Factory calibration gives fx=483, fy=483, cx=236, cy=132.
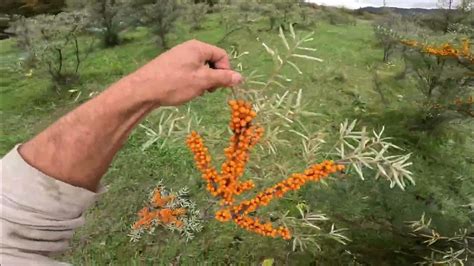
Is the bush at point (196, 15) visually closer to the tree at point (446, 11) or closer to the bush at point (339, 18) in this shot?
the bush at point (339, 18)

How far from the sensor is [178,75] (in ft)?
2.12

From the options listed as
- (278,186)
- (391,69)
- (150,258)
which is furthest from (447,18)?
(278,186)

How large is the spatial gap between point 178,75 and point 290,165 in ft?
5.55

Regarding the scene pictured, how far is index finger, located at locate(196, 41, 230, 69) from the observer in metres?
0.69

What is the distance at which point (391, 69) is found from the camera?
4824 millimetres

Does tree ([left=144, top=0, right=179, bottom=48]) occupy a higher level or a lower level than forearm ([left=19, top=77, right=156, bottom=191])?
lower

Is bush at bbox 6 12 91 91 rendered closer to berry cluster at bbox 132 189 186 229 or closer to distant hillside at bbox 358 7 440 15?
berry cluster at bbox 132 189 186 229

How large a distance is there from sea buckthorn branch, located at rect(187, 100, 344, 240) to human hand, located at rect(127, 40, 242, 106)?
0.75ft

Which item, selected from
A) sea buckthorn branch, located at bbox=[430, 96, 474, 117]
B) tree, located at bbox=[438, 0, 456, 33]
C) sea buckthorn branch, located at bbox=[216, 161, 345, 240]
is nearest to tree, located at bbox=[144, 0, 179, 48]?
tree, located at bbox=[438, 0, 456, 33]

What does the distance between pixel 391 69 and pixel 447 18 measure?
0.68 metres

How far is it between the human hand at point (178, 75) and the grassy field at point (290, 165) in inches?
28.9

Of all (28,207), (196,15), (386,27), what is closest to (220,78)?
(28,207)

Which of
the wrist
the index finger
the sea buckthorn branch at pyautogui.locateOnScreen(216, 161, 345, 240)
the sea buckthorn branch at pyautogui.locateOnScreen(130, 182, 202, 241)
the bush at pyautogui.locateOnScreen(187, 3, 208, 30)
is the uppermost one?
the index finger

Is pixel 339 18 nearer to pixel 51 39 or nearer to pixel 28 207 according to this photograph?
pixel 51 39
